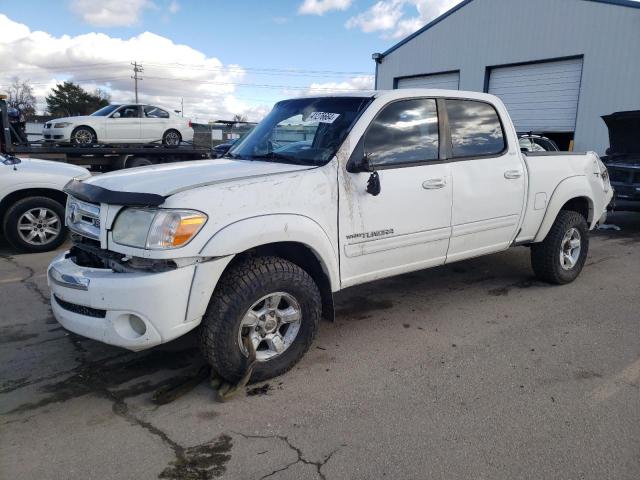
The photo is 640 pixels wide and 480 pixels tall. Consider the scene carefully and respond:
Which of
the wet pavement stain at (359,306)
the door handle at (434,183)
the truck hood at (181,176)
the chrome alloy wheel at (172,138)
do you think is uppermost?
the chrome alloy wheel at (172,138)

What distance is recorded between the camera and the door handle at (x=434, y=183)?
3945 mm

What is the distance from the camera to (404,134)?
3.93m

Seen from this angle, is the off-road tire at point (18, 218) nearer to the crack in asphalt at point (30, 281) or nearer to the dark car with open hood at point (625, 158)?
the crack in asphalt at point (30, 281)

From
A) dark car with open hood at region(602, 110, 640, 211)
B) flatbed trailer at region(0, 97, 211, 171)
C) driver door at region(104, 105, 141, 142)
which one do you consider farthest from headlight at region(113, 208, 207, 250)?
driver door at region(104, 105, 141, 142)

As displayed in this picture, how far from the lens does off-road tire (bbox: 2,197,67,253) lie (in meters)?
6.64

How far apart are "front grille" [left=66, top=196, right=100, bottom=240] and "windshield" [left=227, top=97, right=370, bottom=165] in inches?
51.8

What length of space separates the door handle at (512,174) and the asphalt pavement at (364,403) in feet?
4.01

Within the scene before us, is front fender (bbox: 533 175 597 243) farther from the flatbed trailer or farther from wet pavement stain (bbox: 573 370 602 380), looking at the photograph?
the flatbed trailer

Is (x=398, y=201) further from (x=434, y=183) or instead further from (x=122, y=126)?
(x=122, y=126)

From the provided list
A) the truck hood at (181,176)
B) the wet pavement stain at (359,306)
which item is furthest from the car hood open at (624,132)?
the truck hood at (181,176)

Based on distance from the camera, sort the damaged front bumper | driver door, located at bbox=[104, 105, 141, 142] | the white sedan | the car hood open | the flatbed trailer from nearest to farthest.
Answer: the damaged front bumper → the car hood open → the flatbed trailer → the white sedan → driver door, located at bbox=[104, 105, 141, 142]

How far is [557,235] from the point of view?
5199 mm

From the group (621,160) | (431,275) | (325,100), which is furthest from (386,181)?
(621,160)

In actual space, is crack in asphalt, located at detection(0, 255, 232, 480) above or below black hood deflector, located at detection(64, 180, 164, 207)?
below
